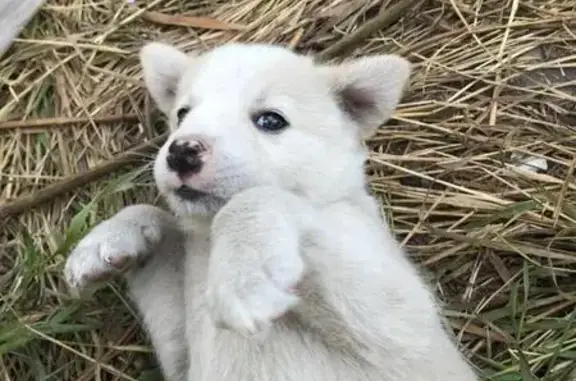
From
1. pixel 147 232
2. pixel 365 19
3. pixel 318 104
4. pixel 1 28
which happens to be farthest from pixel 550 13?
pixel 1 28

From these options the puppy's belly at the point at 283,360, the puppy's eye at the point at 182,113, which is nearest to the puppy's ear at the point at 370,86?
the puppy's eye at the point at 182,113

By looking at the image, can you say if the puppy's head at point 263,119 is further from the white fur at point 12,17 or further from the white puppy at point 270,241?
the white fur at point 12,17

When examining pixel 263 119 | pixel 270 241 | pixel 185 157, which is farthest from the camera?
pixel 263 119

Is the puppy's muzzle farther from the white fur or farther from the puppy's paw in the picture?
the white fur

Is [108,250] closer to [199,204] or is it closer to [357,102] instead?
[199,204]

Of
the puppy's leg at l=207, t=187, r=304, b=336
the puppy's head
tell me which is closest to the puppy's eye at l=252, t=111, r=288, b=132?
the puppy's head

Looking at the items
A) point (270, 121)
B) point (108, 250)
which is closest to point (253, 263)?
point (270, 121)
